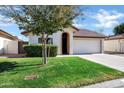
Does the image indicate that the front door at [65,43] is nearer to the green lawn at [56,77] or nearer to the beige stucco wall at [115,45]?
the beige stucco wall at [115,45]

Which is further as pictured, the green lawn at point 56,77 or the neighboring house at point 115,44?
the neighboring house at point 115,44

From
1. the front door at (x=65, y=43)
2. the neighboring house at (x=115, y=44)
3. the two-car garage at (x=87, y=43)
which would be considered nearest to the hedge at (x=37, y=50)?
the front door at (x=65, y=43)

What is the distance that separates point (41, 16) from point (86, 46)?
1635 centimetres

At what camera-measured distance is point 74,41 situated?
28.9 meters

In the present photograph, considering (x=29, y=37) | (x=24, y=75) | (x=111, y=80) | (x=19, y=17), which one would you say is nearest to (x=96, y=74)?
(x=111, y=80)

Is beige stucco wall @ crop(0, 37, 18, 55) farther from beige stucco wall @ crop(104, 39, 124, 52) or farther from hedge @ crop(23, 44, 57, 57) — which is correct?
beige stucco wall @ crop(104, 39, 124, 52)

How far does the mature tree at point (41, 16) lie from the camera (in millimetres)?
13836

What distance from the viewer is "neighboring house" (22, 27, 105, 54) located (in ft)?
87.9

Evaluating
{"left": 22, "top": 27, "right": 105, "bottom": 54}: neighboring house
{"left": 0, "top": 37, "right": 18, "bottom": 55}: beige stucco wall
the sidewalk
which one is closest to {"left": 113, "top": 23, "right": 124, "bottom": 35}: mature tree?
{"left": 22, "top": 27, "right": 105, "bottom": 54}: neighboring house

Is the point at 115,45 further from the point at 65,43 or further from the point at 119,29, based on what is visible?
the point at 119,29

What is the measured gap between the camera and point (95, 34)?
30797 mm

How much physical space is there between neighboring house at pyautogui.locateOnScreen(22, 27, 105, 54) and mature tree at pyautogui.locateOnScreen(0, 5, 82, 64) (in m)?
11.4
